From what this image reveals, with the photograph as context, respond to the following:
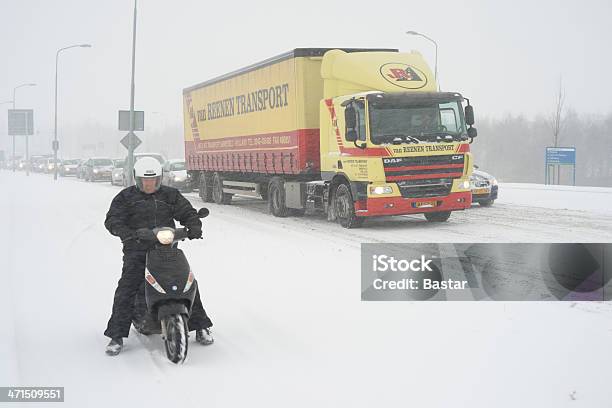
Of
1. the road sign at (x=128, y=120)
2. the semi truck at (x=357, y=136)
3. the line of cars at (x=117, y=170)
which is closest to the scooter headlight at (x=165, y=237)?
the semi truck at (x=357, y=136)

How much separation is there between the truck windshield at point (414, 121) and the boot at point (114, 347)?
9.39 m

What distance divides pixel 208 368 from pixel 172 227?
128 centimetres

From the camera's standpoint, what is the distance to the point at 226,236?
1493 centimetres

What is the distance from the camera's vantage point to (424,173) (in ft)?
50.5

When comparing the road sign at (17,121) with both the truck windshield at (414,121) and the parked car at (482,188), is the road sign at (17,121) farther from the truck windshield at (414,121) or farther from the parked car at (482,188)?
the truck windshield at (414,121)

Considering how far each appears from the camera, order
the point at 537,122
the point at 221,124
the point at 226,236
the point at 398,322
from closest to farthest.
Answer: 1. the point at 398,322
2. the point at 226,236
3. the point at 221,124
4. the point at 537,122

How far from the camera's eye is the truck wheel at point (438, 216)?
17125 mm

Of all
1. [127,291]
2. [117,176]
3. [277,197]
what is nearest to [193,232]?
[127,291]

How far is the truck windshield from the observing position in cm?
1522

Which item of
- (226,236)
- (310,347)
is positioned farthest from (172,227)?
(226,236)

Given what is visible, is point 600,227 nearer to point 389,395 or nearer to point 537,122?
point 389,395

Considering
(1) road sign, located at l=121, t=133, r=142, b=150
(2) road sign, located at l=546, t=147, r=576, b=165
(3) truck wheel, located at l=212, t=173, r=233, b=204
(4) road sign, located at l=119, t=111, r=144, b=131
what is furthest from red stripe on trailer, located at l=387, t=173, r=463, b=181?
(2) road sign, located at l=546, t=147, r=576, b=165

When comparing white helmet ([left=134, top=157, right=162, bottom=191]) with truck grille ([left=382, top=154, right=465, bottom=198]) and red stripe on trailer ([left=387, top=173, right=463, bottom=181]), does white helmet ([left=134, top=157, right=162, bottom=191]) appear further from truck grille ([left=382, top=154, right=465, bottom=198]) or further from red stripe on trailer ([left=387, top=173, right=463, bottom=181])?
red stripe on trailer ([left=387, top=173, right=463, bottom=181])

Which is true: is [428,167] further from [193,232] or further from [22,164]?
[22,164]
